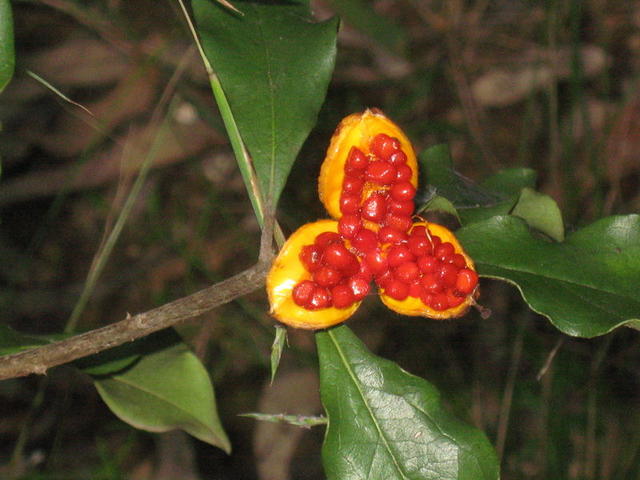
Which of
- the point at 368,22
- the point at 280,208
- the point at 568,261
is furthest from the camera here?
the point at 368,22

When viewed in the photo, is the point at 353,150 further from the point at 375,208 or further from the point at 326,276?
the point at 326,276

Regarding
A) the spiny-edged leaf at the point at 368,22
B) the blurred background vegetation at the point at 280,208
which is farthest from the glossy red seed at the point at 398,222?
the spiny-edged leaf at the point at 368,22

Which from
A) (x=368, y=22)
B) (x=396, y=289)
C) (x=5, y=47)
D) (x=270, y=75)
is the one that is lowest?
(x=368, y=22)

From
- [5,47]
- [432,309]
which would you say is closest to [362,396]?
[432,309]

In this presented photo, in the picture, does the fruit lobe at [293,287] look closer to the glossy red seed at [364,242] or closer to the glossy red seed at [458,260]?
the glossy red seed at [364,242]

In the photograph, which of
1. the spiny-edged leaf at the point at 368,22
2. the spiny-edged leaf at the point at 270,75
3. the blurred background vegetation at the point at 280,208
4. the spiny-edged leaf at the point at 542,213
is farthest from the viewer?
the spiny-edged leaf at the point at 368,22

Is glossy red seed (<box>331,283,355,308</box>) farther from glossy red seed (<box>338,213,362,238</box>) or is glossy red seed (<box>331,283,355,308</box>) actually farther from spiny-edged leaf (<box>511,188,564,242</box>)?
spiny-edged leaf (<box>511,188,564,242</box>)

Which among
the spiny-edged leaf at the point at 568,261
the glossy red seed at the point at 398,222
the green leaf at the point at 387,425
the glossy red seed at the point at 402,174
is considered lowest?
the green leaf at the point at 387,425

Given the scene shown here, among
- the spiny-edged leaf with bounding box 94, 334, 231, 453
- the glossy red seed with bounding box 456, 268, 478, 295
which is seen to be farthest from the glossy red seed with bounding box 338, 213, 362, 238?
the spiny-edged leaf with bounding box 94, 334, 231, 453
